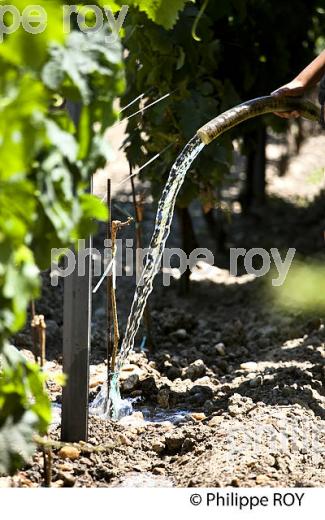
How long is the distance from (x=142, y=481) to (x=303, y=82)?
158 cm

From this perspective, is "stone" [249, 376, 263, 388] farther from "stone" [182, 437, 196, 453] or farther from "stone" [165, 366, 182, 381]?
"stone" [182, 437, 196, 453]

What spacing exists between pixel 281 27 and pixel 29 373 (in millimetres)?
3891

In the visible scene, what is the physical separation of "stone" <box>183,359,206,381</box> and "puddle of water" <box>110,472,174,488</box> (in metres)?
0.99

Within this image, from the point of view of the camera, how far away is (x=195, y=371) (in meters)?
4.14

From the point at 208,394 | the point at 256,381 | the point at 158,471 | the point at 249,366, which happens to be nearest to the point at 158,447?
the point at 158,471

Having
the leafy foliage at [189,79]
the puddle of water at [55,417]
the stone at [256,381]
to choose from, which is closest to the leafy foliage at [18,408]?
the puddle of water at [55,417]

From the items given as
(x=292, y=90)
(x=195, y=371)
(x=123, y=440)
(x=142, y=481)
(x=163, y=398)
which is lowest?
(x=142, y=481)

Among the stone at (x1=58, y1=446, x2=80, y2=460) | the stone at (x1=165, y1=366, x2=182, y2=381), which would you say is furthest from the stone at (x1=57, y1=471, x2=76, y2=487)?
the stone at (x1=165, y1=366, x2=182, y2=381)

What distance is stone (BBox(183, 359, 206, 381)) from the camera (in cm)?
414

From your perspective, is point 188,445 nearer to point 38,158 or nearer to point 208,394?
point 208,394

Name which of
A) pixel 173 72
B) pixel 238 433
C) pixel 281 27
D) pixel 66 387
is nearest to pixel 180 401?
pixel 238 433

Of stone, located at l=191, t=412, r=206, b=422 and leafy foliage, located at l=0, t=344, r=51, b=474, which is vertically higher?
leafy foliage, located at l=0, t=344, r=51, b=474

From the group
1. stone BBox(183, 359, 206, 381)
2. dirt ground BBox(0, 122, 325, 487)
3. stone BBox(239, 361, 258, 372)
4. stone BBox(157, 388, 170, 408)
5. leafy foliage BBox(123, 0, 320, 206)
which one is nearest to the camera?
dirt ground BBox(0, 122, 325, 487)

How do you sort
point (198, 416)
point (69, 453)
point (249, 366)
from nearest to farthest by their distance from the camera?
→ point (69, 453) → point (198, 416) → point (249, 366)
